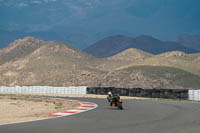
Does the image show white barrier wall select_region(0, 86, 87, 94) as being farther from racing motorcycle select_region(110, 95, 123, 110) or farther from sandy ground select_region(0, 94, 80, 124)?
racing motorcycle select_region(110, 95, 123, 110)

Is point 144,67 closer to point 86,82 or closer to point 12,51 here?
point 86,82

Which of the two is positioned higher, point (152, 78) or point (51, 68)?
point (51, 68)

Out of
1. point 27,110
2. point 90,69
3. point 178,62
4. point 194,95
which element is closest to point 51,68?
point 90,69

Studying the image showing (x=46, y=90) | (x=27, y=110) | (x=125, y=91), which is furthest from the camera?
(x=46, y=90)

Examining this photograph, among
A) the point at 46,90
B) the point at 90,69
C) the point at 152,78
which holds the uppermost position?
the point at 90,69

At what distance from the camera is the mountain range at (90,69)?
87938mm

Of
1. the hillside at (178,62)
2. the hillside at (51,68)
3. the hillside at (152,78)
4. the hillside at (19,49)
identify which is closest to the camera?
the hillside at (152,78)

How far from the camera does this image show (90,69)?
11119 cm

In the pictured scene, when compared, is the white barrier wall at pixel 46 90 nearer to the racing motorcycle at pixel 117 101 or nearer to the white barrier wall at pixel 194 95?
the white barrier wall at pixel 194 95

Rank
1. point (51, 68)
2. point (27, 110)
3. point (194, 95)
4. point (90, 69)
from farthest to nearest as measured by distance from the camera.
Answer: point (90, 69), point (51, 68), point (194, 95), point (27, 110)

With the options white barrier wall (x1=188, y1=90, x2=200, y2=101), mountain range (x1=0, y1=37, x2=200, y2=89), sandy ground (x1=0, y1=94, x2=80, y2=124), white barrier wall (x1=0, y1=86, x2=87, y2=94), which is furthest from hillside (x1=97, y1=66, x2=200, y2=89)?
sandy ground (x1=0, y1=94, x2=80, y2=124)

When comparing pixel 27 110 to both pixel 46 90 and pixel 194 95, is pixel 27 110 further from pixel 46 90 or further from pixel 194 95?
pixel 46 90

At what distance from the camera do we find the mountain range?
87.9 metres

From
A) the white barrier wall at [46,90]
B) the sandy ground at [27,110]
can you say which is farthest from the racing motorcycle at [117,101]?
the white barrier wall at [46,90]
